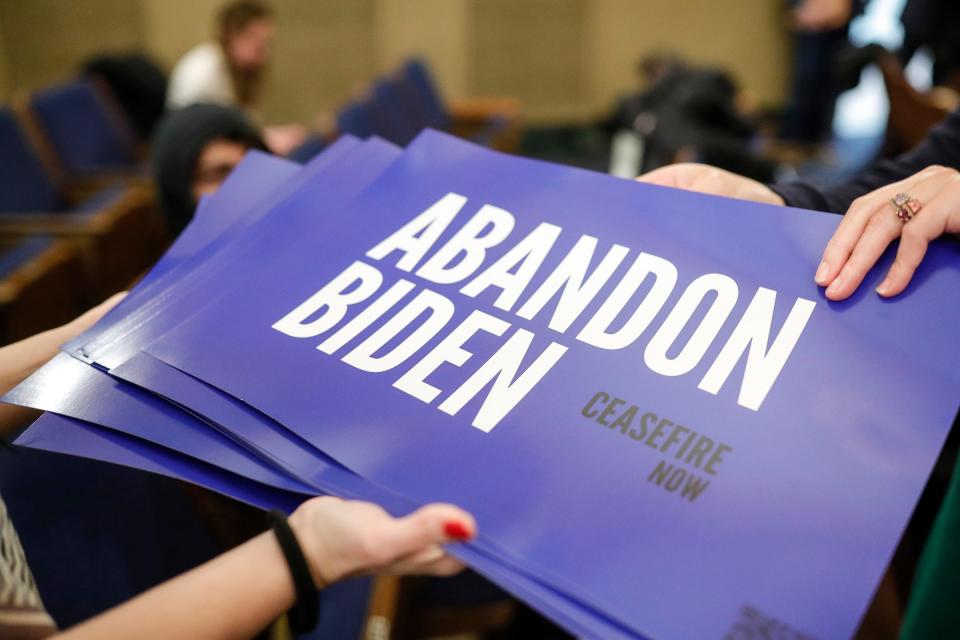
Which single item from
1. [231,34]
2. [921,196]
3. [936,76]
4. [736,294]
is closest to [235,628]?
[736,294]

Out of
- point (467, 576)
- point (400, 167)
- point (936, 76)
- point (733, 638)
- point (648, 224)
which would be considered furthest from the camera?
point (936, 76)

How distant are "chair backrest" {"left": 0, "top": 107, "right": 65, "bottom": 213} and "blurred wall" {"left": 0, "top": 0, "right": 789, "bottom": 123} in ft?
8.17

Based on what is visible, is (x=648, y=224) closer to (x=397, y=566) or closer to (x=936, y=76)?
(x=397, y=566)

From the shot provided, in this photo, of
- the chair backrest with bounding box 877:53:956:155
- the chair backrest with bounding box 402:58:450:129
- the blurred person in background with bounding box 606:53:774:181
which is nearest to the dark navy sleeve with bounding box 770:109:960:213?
the chair backrest with bounding box 877:53:956:155

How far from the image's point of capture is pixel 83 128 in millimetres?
3145

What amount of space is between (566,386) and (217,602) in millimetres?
261

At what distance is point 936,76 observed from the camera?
8.43 ft

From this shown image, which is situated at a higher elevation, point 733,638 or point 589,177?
point 589,177

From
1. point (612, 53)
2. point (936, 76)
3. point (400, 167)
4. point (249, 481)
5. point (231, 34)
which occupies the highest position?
point (612, 53)

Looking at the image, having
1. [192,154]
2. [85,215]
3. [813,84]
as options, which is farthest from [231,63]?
[813,84]

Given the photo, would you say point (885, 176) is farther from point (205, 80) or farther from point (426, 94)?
point (426, 94)

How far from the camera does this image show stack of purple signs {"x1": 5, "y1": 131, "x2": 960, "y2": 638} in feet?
1.39

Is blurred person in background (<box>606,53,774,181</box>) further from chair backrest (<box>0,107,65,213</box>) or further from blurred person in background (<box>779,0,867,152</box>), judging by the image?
blurred person in background (<box>779,0,867,152</box>)

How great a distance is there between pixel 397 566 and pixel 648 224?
333 millimetres
